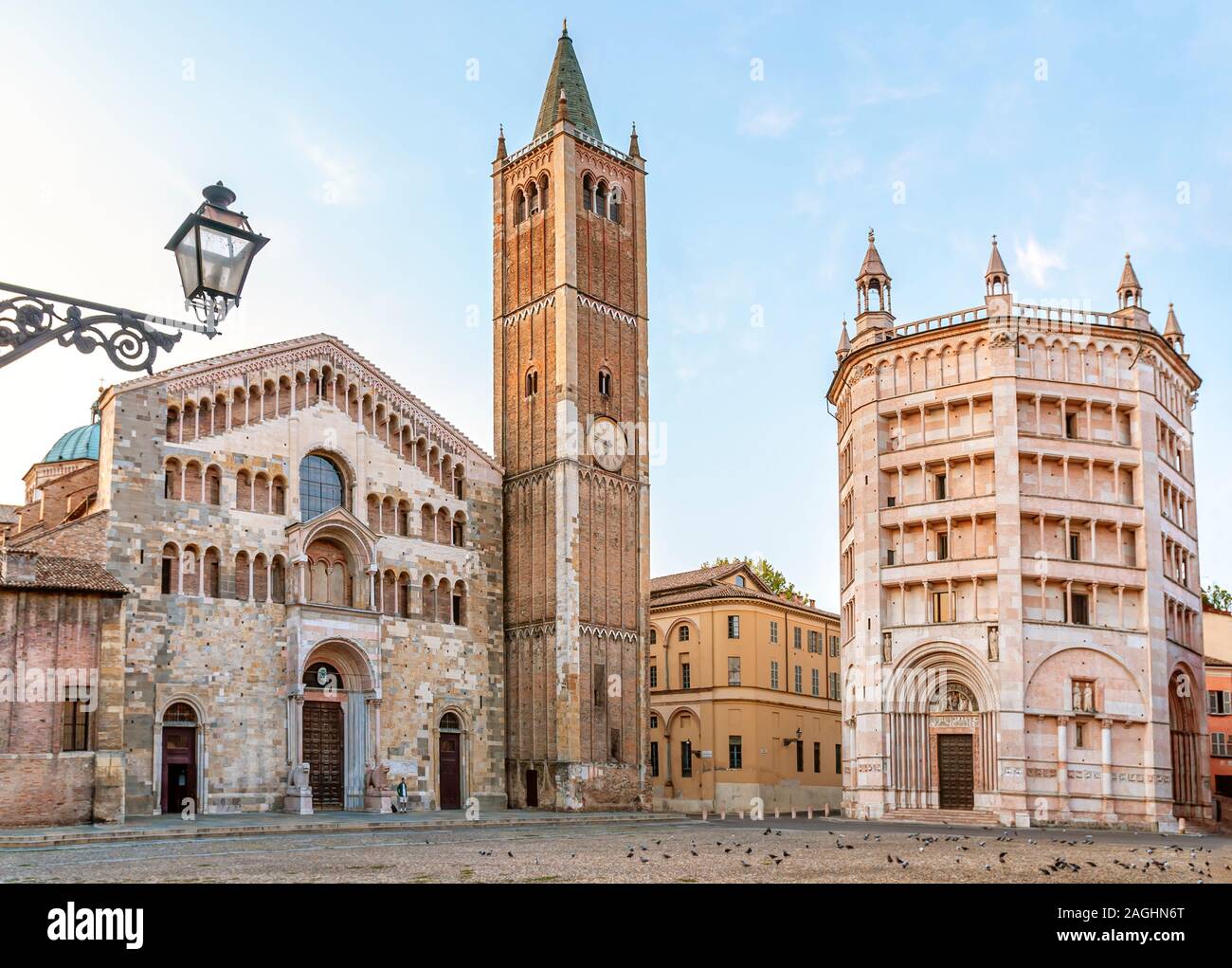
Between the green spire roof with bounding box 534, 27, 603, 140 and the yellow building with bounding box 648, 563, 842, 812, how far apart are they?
2401cm

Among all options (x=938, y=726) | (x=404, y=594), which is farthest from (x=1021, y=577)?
(x=404, y=594)

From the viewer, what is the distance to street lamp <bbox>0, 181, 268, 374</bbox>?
29.3ft

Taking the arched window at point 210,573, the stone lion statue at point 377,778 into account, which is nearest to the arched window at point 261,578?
the arched window at point 210,573

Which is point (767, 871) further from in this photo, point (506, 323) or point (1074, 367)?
point (506, 323)

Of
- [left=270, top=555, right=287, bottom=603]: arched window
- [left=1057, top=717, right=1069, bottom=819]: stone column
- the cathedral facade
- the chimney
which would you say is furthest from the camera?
[left=1057, top=717, right=1069, bottom=819]: stone column

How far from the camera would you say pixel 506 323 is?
56.8 meters

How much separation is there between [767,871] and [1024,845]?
12.5 meters

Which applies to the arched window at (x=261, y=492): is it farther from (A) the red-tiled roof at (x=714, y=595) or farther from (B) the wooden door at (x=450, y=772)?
(A) the red-tiled roof at (x=714, y=595)

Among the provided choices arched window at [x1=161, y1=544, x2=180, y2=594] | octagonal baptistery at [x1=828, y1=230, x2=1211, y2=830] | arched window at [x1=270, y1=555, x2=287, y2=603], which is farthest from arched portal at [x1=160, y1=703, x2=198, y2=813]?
octagonal baptistery at [x1=828, y1=230, x2=1211, y2=830]

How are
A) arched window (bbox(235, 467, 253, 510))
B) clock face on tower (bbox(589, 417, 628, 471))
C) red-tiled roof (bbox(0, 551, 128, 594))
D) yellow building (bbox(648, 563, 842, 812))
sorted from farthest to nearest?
yellow building (bbox(648, 563, 842, 812)), clock face on tower (bbox(589, 417, 628, 471)), arched window (bbox(235, 467, 253, 510)), red-tiled roof (bbox(0, 551, 128, 594))

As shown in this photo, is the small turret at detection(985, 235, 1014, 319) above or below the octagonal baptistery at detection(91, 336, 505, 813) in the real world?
above

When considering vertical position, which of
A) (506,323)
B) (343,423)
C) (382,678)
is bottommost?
(382,678)

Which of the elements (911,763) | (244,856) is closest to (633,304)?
(911,763)

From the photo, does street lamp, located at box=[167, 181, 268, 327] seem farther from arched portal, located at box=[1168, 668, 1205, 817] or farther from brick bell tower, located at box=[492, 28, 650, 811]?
arched portal, located at box=[1168, 668, 1205, 817]
